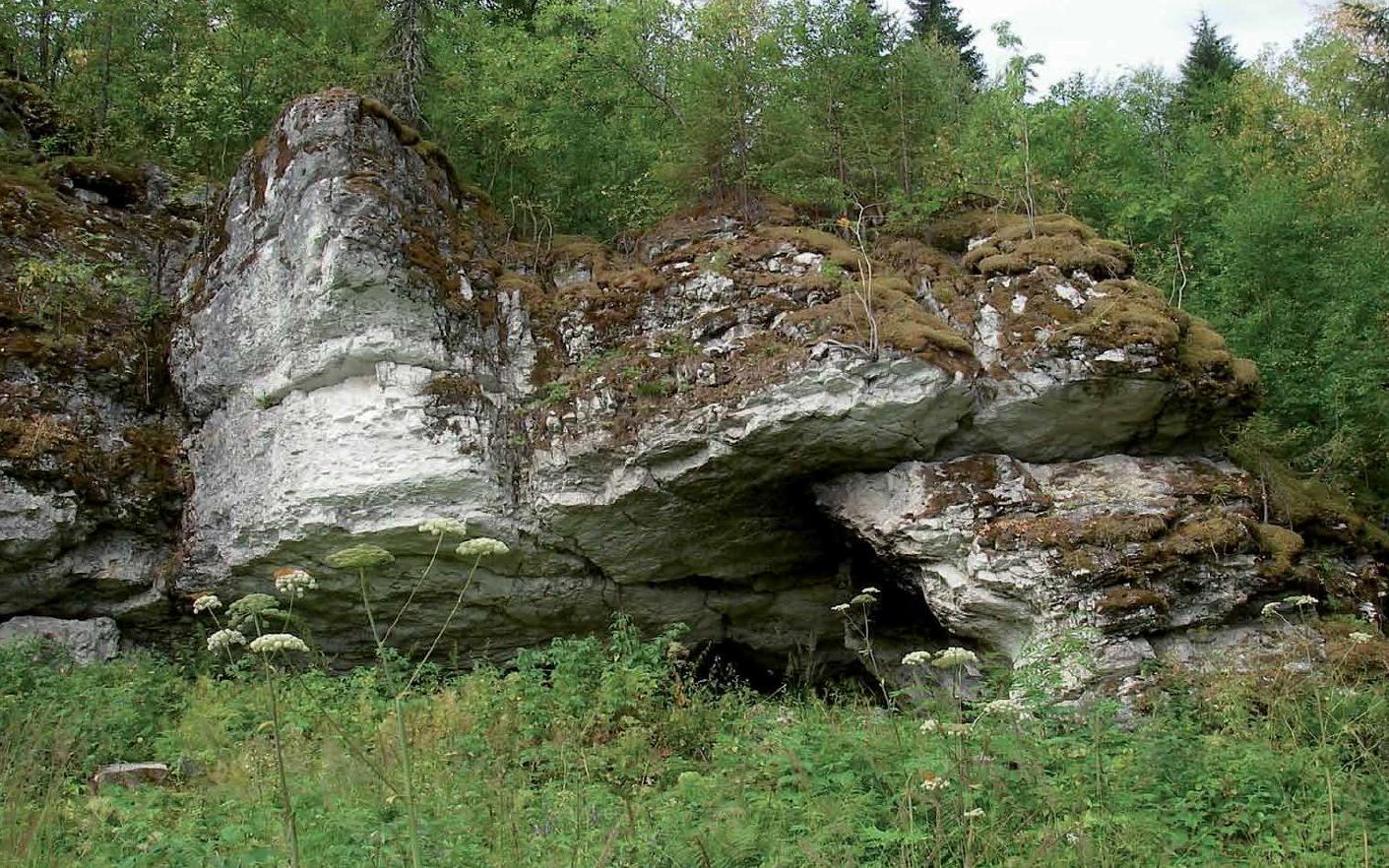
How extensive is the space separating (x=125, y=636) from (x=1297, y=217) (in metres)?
14.7

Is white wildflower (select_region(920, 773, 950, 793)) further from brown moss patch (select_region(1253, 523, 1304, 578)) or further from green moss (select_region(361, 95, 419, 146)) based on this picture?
green moss (select_region(361, 95, 419, 146))

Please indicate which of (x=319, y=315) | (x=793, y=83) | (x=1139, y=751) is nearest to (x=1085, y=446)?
(x=1139, y=751)

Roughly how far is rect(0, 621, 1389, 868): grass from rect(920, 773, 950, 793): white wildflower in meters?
0.04

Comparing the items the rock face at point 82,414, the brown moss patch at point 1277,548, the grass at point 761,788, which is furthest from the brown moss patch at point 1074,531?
the rock face at point 82,414

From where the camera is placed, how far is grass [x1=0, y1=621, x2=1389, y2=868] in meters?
3.74

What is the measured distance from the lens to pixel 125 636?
9.35 m

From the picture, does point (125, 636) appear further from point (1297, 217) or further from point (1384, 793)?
point (1297, 217)

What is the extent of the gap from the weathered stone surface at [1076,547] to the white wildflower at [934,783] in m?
3.66

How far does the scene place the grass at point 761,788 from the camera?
3.74 metres

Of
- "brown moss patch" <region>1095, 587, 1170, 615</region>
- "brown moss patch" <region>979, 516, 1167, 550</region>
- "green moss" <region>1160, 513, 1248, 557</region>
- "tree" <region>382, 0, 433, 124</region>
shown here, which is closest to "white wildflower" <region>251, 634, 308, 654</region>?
"brown moss patch" <region>979, 516, 1167, 550</region>

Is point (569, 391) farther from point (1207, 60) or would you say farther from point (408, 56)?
point (1207, 60)

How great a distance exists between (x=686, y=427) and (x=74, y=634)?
587 cm

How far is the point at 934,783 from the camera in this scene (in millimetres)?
3613

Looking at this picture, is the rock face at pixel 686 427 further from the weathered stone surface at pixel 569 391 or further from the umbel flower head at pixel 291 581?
the umbel flower head at pixel 291 581
